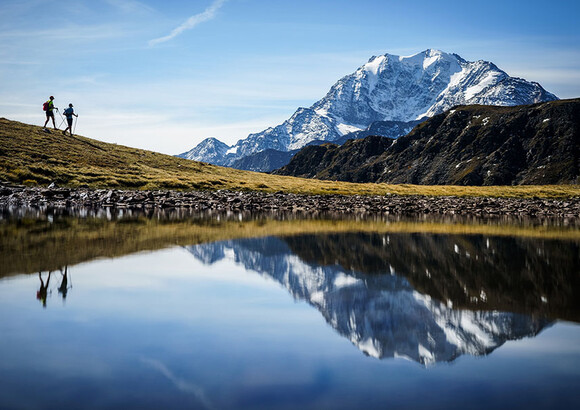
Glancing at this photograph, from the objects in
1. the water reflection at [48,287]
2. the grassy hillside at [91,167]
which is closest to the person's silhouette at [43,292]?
the water reflection at [48,287]

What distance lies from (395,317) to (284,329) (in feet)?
10.9

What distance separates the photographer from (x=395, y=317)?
13.5 m

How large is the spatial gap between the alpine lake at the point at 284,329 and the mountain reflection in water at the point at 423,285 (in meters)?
0.08

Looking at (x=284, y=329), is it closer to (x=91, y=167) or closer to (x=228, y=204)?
(x=228, y=204)

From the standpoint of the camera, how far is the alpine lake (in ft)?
27.9

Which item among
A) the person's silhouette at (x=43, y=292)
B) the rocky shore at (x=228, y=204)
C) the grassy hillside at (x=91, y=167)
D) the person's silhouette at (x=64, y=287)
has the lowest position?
the rocky shore at (x=228, y=204)

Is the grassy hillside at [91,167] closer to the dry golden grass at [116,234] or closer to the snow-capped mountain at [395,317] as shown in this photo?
the dry golden grass at [116,234]

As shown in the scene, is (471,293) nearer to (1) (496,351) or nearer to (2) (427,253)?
(1) (496,351)

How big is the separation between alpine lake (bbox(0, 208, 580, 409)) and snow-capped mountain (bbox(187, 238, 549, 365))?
6 centimetres

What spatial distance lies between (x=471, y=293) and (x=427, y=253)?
901 cm

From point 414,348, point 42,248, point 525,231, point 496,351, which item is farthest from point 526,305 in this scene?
point 525,231

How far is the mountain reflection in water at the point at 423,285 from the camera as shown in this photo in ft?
39.3

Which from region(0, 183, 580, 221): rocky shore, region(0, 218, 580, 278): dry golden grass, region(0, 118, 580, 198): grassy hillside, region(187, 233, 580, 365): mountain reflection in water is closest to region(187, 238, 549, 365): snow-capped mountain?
region(187, 233, 580, 365): mountain reflection in water

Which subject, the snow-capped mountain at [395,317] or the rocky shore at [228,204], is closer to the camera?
the snow-capped mountain at [395,317]
